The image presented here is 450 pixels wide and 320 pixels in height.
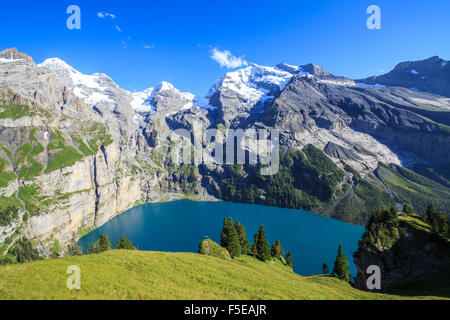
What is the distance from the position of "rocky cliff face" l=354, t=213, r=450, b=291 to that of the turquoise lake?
38946 mm

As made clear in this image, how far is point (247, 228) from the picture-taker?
13912 cm

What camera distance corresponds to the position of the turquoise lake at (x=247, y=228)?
10212 cm

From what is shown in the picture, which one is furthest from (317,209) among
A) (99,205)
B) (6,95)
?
(6,95)

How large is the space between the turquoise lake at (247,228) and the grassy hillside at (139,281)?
67.7 metres

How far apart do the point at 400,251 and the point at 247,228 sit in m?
101

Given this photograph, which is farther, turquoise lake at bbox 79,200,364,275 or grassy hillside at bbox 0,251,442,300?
turquoise lake at bbox 79,200,364,275

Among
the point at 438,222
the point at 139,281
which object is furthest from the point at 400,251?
the point at 139,281

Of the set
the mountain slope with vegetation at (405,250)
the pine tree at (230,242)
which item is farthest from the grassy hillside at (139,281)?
the mountain slope with vegetation at (405,250)

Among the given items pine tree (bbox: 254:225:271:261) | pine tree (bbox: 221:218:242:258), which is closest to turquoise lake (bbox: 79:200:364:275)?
pine tree (bbox: 254:225:271:261)

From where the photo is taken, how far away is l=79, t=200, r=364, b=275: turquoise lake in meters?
102

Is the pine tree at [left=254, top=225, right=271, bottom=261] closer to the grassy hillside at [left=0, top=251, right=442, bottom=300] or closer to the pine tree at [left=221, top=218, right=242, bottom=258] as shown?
the pine tree at [left=221, top=218, right=242, bottom=258]

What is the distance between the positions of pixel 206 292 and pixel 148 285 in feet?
17.7
